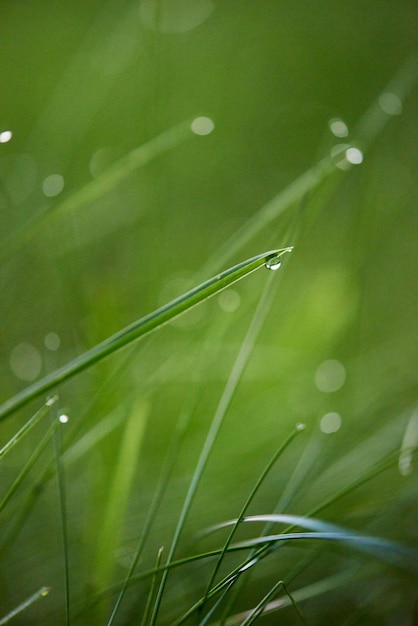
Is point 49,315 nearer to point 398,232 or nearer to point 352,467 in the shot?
point 352,467

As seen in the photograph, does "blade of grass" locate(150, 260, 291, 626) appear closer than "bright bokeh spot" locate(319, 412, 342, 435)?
Yes

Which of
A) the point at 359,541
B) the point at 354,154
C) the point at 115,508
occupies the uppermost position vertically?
the point at 354,154

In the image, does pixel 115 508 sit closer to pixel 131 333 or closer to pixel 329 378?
pixel 131 333

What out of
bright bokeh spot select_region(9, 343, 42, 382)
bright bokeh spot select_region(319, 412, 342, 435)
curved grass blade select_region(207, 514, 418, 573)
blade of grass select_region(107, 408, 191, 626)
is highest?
bright bokeh spot select_region(9, 343, 42, 382)

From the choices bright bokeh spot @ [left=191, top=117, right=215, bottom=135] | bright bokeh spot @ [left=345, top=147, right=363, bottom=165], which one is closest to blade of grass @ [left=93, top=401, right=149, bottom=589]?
bright bokeh spot @ [left=345, top=147, right=363, bottom=165]

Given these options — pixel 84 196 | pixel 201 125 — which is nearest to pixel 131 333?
pixel 84 196

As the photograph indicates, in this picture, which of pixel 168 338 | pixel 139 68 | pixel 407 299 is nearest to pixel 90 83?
pixel 139 68

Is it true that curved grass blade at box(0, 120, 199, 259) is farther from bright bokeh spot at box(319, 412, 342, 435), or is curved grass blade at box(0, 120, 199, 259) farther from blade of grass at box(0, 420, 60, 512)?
bright bokeh spot at box(319, 412, 342, 435)
